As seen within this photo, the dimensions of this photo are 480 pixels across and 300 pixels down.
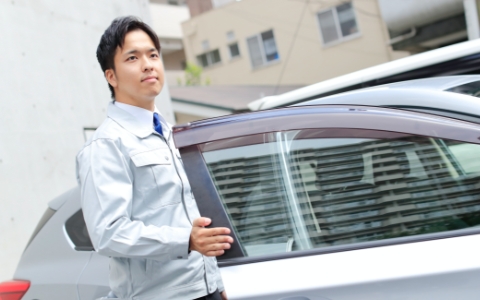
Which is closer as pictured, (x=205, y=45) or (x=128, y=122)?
(x=128, y=122)

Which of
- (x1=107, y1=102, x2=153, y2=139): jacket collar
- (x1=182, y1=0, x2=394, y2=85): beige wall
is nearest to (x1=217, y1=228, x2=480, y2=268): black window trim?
(x1=107, y1=102, x2=153, y2=139): jacket collar

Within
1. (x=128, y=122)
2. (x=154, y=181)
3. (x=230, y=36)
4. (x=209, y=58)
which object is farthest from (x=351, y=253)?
(x=209, y=58)

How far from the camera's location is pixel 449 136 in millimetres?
1817

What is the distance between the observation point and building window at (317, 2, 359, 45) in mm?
17344

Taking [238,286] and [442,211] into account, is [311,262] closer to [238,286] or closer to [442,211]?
Result: [238,286]

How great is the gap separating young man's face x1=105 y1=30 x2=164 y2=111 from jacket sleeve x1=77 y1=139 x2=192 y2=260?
234 millimetres

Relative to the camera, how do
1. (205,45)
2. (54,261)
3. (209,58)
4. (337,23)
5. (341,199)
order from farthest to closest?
1. (209,58)
2. (205,45)
3. (337,23)
4. (54,261)
5. (341,199)

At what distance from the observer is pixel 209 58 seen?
70.8 feet

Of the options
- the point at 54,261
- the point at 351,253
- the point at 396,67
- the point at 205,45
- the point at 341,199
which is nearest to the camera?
the point at 351,253

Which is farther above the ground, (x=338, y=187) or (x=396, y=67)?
(x=396, y=67)

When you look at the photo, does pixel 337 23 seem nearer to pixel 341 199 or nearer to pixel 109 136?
pixel 341 199

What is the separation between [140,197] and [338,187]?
28.1 inches

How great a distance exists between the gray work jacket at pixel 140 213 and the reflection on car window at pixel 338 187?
25 centimetres

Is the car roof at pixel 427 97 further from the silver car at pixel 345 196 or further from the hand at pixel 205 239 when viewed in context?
the hand at pixel 205 239
